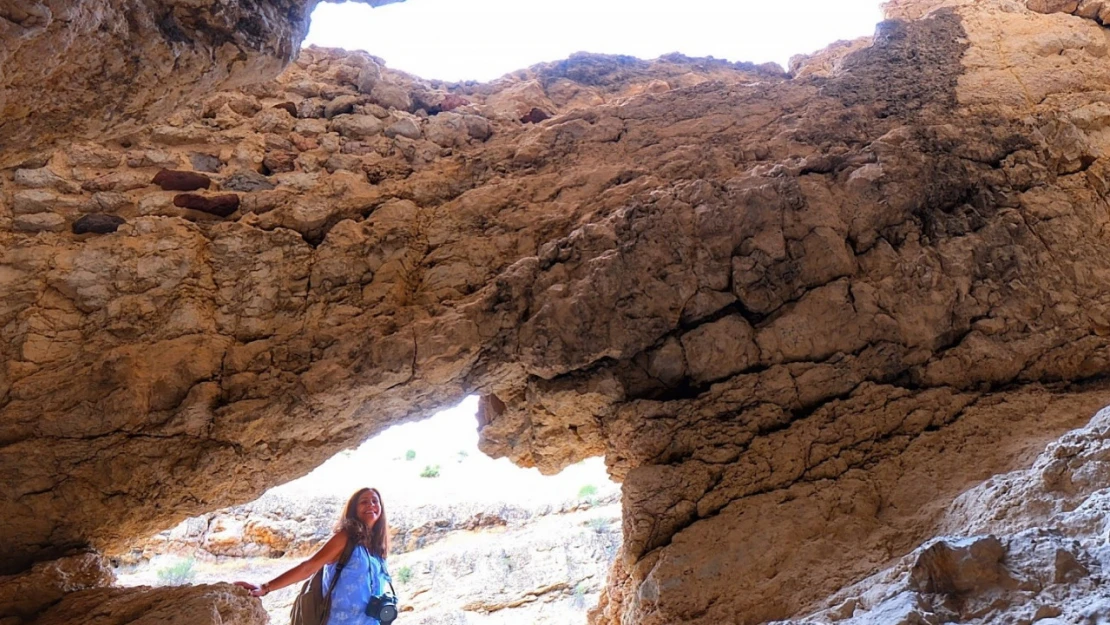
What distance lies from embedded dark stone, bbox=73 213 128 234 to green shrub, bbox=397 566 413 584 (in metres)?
4.27

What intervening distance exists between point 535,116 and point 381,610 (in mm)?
2810

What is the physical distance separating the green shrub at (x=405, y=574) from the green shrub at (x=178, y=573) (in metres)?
1.89

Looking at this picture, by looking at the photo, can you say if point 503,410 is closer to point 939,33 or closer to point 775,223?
point 775,223

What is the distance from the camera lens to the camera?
299 centimetres

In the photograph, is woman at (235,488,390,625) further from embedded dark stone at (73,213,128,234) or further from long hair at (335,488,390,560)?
embedded dark stone at (73,213,128,234)

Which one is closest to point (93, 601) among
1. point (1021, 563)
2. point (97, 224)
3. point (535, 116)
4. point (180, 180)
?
point (97, 224)

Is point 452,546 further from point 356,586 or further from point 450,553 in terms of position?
point 356,586

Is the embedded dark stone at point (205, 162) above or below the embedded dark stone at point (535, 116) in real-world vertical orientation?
below

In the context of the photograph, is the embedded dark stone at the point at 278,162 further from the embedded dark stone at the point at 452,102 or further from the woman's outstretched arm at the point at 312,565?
the woman's outstretched arm at the point at 312,565

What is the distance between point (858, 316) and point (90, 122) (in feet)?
9.80

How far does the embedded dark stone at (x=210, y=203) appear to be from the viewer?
124 inches

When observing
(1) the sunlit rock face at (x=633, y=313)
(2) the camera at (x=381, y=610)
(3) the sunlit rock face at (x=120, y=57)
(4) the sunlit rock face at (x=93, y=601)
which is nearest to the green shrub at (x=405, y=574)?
(2) the camera at (x=381, y=610)

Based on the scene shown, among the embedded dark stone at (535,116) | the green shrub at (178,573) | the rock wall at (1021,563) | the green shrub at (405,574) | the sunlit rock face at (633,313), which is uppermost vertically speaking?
A: the embedded dark stone at (535,116)

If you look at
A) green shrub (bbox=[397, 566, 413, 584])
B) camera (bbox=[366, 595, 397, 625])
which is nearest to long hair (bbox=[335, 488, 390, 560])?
camera (bbox=[366, 595, 397, 625])
